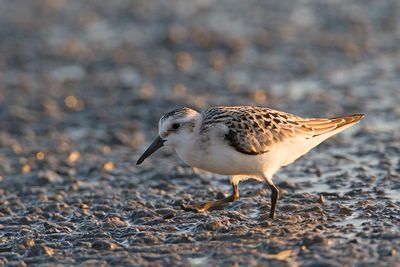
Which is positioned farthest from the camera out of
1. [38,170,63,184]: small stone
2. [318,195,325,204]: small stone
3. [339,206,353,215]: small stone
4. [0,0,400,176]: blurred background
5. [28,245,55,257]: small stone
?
[0,0,400,176]: blurred background

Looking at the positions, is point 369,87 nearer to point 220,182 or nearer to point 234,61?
point 234,61

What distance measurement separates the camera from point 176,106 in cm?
1288

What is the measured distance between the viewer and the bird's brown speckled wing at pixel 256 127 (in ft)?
25.7

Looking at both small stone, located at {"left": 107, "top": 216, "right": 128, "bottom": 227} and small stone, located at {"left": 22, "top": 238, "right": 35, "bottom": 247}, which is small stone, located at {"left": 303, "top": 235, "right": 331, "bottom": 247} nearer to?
small stone, located at {"left": 107, "top": 216, "right": 128, "bottom": 227}

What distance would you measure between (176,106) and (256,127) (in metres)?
4.92

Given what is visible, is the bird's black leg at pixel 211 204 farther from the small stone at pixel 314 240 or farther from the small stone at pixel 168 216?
the small stone at pixel 314 240

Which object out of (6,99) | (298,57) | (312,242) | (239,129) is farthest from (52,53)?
(312,242)

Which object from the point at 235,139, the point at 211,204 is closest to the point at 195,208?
the point at 211,204

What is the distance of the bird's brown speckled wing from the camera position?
25.7 feet

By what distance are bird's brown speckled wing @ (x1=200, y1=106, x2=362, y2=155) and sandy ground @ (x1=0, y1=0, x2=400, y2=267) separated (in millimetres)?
805

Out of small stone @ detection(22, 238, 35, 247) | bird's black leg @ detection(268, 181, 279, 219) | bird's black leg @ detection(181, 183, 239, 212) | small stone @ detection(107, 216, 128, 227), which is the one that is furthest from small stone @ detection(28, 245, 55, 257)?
bird's black leg @ detection(268, 181, 279, 219)

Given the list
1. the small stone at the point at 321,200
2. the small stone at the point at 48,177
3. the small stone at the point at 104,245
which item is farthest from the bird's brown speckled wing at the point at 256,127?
the small stone at the point at 48,177

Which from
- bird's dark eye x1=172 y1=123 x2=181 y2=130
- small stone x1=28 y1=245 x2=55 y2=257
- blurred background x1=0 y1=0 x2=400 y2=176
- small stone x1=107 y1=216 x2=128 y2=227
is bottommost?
small stone x1=28 y1=245 x2=55 y2=257

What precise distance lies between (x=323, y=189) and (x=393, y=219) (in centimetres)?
152
